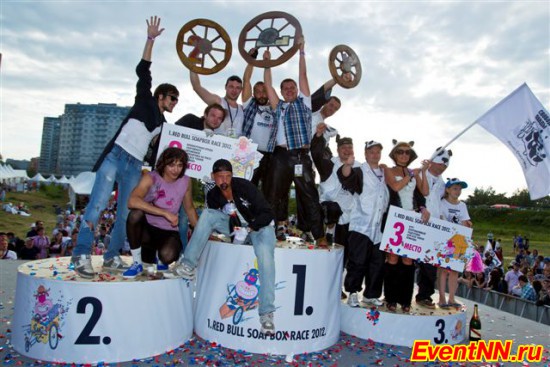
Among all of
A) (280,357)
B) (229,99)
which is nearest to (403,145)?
(229,99)

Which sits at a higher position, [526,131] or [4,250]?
[526,131]

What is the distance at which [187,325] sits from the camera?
4.61m

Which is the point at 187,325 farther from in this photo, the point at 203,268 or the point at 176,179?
the point at 176,179

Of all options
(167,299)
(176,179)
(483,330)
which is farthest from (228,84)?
(483,330)

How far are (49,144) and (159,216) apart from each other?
161635 mm

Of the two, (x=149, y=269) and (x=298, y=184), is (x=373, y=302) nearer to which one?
(x=298, y=184)

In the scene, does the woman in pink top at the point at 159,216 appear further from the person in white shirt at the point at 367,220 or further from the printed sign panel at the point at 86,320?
the person in white shirt at the point at 367,220

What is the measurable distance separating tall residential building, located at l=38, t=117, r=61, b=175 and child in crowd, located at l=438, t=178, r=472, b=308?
150234 mm

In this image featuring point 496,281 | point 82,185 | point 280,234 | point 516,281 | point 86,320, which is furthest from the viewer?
point 82,185

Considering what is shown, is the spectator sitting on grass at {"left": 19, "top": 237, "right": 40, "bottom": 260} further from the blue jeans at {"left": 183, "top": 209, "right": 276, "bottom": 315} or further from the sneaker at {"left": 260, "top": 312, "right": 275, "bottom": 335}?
the sneaker at {"left": 260, "top": 312, "right": 275, "bottom": 335}

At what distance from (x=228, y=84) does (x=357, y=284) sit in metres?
2.91

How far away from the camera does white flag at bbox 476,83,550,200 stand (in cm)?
580

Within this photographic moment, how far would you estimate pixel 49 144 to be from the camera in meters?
148

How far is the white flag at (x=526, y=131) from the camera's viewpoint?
5801 mm
